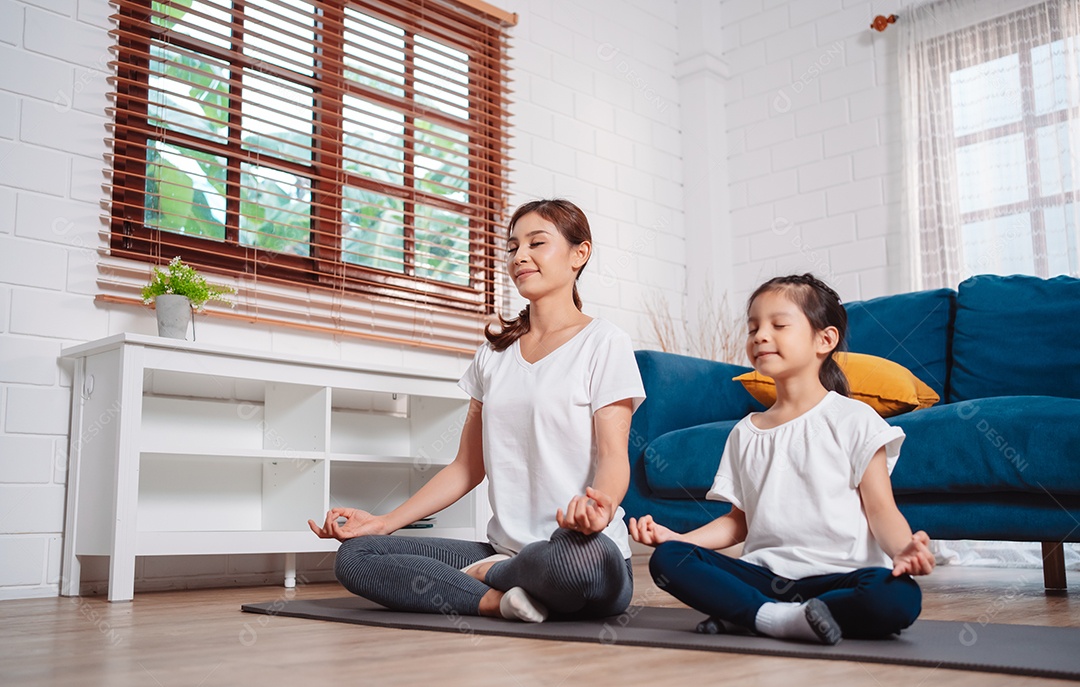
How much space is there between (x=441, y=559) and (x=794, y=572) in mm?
665

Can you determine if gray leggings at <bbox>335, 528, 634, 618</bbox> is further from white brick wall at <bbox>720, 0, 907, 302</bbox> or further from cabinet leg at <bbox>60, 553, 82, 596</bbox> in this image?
white brick wall at <bbox>720, 0, 907, 302</bbox>

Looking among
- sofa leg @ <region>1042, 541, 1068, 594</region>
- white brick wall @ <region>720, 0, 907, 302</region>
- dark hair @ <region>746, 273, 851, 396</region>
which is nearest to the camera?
dark hair @ <region>746, 273, 851, 396</region>

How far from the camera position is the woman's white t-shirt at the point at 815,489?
1536 millimetres

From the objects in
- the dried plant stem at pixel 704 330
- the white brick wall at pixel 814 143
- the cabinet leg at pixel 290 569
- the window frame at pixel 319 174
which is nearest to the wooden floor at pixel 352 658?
the cabinet leg at pixel 290 569

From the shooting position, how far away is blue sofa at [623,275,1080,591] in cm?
206

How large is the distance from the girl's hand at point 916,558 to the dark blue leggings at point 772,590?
0.10 ft

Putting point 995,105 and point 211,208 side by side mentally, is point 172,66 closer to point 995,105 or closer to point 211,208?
point 211,208

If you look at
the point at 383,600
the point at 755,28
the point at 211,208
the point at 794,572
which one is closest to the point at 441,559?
the point at 383,600

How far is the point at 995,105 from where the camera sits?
12.7ft

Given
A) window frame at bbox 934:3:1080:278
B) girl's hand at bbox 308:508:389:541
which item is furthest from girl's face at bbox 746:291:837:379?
window frame at bbox 934:3:1080:278

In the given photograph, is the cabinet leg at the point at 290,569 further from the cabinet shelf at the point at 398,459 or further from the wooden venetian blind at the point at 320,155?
the wooden venetian blind at the point at 320,155

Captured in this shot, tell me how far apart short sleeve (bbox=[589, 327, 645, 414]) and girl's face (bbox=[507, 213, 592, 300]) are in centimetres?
17

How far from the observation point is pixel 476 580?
5.65ft

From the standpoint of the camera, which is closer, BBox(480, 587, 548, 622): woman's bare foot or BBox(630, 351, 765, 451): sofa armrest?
BBox(480, 587, 548, 622): woman's bare foot
